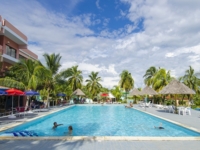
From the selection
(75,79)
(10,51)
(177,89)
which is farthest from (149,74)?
(10,51)

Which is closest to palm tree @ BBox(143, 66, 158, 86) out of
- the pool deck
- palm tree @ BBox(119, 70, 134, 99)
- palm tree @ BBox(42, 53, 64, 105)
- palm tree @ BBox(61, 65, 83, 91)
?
palm tree @ BBox(119, 70, 134, 99)

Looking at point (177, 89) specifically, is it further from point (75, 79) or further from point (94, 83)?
point (94, 83)

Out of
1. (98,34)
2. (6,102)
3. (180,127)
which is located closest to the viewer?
(180,127)

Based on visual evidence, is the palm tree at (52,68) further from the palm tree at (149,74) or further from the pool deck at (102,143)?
the palm tree at (149,74)

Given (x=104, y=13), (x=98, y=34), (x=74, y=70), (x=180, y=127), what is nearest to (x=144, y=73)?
(x=74, y=70)

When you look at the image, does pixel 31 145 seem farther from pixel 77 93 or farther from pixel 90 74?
pixel 90 74

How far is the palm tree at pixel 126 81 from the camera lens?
39250 mm

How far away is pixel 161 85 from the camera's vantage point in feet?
100

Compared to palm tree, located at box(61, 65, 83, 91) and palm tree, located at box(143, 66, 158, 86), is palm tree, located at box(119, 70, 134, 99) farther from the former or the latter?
palm tree, located at box(61, 65, 83, 91)

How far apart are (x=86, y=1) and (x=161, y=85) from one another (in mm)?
21048

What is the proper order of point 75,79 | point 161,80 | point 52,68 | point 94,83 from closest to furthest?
point 52,68 < point 161,80 < point 75,79 < point 94,83

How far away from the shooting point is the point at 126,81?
129 feet

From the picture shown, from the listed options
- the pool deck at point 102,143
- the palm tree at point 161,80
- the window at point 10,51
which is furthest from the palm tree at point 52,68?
the pool deck at point 102,143

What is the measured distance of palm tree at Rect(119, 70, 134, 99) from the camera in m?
39.2
